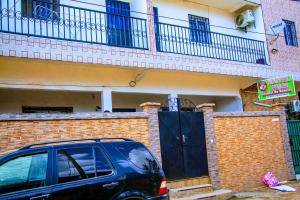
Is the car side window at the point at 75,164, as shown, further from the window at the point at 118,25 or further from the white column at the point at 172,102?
the window at the point at 118,25

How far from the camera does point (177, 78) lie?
1200 cm

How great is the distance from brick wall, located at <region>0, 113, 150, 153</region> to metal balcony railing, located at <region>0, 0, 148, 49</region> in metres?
2.61

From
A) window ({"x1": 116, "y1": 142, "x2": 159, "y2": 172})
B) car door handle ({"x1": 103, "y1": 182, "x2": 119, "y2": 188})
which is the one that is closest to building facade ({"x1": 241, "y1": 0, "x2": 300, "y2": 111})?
window ({"x1": 116, "y1": 142, "x2": 159, "y2": 172})

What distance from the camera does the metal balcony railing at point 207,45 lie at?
11467 mm

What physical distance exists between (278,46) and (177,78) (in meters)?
5.71

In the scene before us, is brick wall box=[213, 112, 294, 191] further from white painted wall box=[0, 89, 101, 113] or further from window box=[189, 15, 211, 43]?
white painted wall box=[0, 89, 101, 113]

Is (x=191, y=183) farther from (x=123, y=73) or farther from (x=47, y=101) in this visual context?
(x=47, y=101)

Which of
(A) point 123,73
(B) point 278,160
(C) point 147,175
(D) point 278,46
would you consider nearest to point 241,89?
(D) point 278,46

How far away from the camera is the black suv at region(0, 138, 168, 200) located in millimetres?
3959

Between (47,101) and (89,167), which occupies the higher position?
(47,101)

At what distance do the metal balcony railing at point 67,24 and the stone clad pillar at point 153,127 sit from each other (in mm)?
2424

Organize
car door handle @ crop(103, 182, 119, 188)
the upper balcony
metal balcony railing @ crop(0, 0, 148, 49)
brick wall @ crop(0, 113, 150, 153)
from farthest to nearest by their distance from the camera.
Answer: the upper balcony, metal balcony railing @ crop(0, 0, 148, 49), brick wall @ crop(0, 113, 150, 153), car door handle @ crop(103, 182, 119, 188)

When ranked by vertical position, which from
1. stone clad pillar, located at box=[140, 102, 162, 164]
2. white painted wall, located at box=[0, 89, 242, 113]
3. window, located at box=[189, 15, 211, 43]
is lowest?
stone clad pillar, located at box=[140, 102, 162, 164]

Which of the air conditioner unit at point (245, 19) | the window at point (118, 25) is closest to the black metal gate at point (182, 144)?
the window at point (118, 25)
